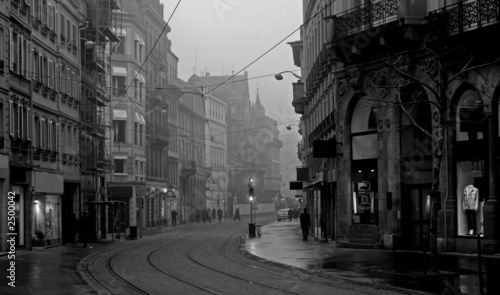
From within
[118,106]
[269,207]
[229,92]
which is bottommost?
[269,207]

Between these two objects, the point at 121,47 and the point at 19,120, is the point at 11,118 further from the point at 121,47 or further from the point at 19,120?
the point at 121,47

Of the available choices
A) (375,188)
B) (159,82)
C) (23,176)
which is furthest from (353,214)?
(159,82)

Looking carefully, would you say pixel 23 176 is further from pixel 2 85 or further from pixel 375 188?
pixel 375 188

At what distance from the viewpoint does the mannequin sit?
31484 mm

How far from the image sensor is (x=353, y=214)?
39562 millimetres

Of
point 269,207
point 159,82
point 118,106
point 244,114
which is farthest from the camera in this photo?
point 244,114

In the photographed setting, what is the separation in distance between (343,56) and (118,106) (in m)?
46.7

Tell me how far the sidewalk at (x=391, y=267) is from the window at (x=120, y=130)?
145 ft

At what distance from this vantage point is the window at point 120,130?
81.9 m

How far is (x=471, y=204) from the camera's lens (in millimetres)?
31625

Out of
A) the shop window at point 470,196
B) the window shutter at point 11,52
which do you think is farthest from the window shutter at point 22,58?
the shop window at point 470,196

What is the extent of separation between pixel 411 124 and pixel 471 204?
487 centimetres

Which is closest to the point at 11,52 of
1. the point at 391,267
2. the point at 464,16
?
the point at 464,16

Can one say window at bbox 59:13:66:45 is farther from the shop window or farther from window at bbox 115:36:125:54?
window at bbox 115:36:125:54
